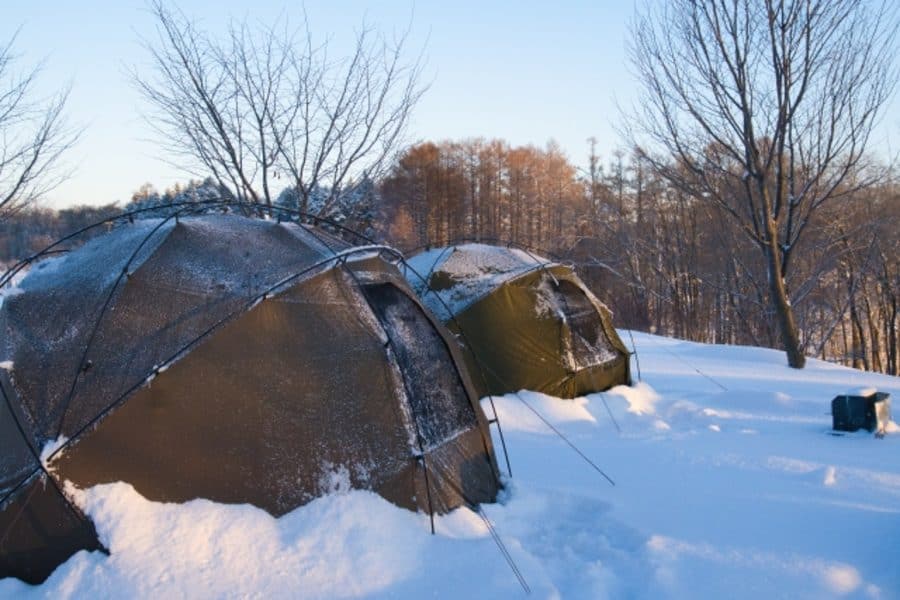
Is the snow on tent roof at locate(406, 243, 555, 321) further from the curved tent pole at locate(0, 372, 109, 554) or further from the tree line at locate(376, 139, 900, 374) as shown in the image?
the tree line at locate(376, 139, 900, 374)

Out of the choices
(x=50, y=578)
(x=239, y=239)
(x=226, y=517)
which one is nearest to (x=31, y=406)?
(x=50, y=578)

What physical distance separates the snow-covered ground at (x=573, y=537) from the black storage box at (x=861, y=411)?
10.1 inches

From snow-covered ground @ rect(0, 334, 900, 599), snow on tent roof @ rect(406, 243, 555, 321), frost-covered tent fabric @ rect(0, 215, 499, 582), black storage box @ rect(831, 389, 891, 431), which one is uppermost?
snow on tent roof @ rect(406, 243, 555, 321)

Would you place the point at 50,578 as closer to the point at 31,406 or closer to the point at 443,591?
the point at 31,406

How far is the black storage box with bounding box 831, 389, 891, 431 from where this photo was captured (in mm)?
6633

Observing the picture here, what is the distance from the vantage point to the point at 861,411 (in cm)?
675

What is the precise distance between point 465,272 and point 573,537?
490 centimetres

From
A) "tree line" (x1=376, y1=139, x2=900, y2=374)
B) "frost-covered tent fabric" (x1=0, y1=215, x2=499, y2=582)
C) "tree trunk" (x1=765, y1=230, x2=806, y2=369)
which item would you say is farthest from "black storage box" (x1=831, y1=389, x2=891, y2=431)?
"tree line" (x1=376, y1=139, x2=900, y2=374)

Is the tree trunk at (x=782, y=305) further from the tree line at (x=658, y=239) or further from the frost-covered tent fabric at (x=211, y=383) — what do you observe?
the frost-covered tent fabric at (x=211, y=383)

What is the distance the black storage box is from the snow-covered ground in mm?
255

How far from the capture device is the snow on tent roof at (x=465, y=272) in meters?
8.40

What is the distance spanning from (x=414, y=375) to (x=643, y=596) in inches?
78.8

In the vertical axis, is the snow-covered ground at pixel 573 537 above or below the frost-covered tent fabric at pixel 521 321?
below

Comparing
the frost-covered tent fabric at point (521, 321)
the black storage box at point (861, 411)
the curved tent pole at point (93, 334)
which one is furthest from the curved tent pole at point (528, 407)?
the black storage box at point (861, 411)
